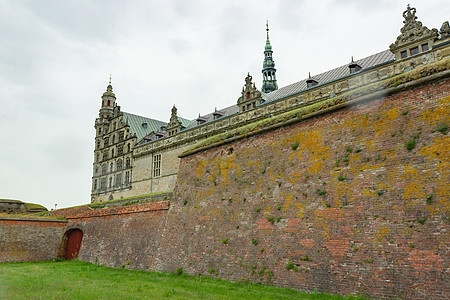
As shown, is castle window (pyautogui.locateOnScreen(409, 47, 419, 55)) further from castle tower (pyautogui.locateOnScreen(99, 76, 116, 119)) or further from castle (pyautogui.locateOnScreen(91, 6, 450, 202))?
castle tower (pyautogui.locateOnScreen(99, 76, 116, 119))

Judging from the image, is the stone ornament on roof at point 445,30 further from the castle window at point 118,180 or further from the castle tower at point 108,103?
the castle tower at point 108,103

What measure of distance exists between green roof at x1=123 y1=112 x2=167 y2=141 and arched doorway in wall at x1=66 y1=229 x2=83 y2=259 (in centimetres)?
2378

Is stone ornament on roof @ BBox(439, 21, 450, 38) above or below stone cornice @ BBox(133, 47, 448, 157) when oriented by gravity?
above

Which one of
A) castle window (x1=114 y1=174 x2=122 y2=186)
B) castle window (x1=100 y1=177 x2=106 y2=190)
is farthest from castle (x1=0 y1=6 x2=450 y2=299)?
castle window (x1=100 y1=177 x2=106 y2=190)

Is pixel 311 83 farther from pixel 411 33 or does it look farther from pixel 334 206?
pixel 334 206

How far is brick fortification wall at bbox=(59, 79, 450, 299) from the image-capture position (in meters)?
9.25

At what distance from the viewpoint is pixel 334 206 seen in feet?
36.6

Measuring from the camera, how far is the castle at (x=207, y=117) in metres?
24.5

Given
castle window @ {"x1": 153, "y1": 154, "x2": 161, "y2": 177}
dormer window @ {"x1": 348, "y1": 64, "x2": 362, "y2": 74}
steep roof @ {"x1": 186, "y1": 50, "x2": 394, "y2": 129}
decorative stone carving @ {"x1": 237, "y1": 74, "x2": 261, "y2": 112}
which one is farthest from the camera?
castle window @ {"x1": 153, "y1": 154, "x2": 161, "y2": 177}

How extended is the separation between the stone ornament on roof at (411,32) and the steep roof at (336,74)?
1358 millimetres

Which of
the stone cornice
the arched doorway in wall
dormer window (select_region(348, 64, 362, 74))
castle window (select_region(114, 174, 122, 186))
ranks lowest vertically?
the arched doorway in wall

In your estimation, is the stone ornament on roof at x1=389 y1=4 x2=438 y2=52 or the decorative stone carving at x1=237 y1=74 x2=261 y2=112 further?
the decorative stone carving at x1=237 y1=74 x2=261 y2=112

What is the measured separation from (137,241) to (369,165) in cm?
1322

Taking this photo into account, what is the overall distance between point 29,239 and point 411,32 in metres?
30.8
